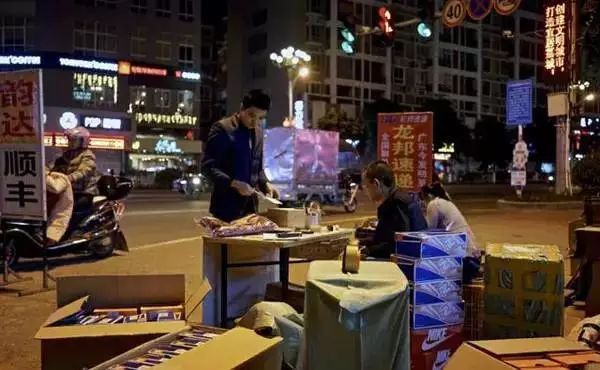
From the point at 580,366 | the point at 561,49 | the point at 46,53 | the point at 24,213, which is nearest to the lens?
the point at 580,366

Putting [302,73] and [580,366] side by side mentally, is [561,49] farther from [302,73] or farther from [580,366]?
[580,366]

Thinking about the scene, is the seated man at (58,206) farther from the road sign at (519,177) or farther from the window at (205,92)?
the window at (205,92)

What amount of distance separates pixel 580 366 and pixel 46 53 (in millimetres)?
38846

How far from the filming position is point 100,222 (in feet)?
29.2

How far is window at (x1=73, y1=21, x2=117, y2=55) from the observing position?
3912cm

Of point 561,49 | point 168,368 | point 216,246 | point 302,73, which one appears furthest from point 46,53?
point 168,368

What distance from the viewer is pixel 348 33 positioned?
13977 mm

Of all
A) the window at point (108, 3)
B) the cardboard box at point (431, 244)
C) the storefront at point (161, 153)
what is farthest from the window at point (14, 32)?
the cardboard box at point (431, 244)

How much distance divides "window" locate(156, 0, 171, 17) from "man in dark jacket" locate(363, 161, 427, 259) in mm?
40910

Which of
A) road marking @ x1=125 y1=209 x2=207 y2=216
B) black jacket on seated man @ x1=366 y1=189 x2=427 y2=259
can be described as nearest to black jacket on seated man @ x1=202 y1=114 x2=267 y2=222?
black jacket on seated man @ x1=366 y1=189 x2=427 y2=259

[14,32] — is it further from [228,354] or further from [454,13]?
[228,354]

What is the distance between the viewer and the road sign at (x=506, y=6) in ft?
38.0

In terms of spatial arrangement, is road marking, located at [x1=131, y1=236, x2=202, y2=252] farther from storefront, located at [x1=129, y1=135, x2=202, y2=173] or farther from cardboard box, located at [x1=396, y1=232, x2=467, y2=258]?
storefront, located at [x1=129, y1=135, x2=202, y2=173]

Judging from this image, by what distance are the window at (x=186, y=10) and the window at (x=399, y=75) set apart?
61.5 ft
